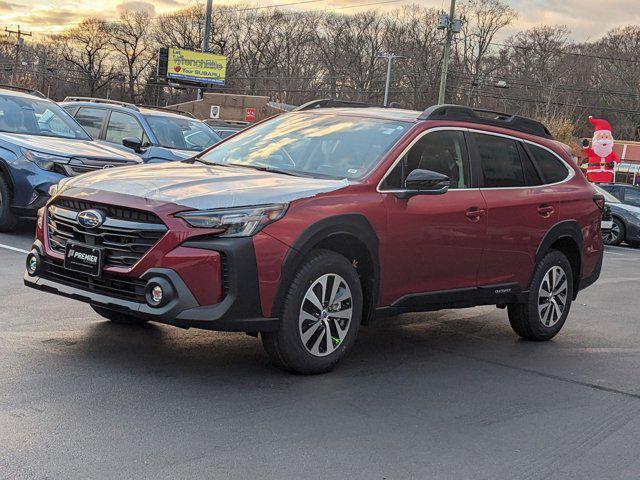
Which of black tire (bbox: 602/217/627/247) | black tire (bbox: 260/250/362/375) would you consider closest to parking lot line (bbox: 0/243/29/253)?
black tire (bbox: 260/250/362/375)

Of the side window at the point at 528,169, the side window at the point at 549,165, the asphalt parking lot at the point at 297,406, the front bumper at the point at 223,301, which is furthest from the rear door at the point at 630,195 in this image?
the front bumper at the point at 223,301

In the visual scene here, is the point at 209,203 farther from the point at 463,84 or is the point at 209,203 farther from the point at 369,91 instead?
the point at 369,91

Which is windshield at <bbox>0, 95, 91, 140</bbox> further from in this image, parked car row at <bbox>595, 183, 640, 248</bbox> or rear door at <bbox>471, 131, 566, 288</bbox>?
parked car row at <bbox>595, 183, 640, 248</bbox>

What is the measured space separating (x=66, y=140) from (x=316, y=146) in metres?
6.21

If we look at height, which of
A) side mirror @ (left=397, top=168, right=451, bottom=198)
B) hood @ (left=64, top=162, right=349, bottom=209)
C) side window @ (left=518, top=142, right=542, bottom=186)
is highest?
side window @ (left=518, top=142, right=542, bottom=186)

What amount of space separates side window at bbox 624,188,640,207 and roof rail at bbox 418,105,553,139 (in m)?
15.4

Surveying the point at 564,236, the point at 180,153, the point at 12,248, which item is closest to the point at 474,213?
the point at 564,236

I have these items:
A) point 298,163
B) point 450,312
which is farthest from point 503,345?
point 298,163

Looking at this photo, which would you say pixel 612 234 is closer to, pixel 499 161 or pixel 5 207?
pixel 5 207

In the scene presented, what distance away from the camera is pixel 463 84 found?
8800 centimetres

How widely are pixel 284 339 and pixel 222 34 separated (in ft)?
336

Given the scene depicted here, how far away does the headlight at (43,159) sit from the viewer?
10719mm

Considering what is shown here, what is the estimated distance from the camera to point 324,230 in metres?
5.45

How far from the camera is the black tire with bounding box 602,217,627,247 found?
70.3ft
